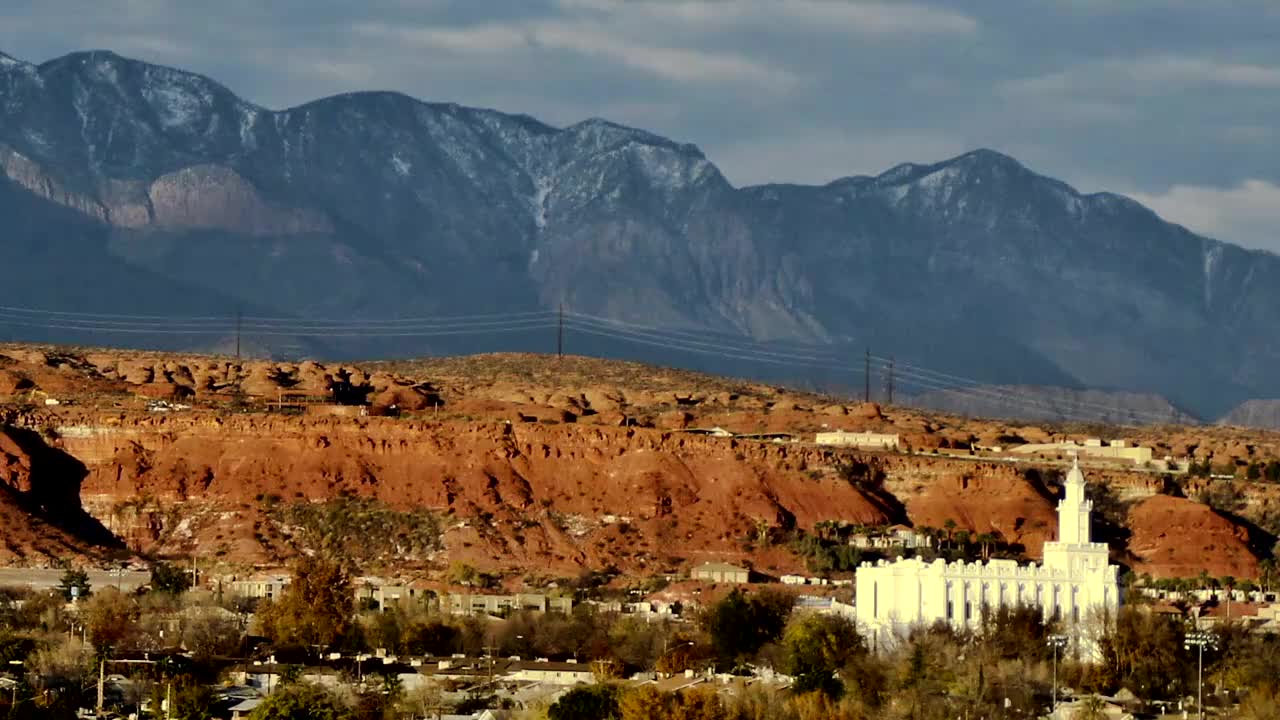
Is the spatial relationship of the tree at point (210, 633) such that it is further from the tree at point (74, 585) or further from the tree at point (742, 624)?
the tree at point (742, 624)

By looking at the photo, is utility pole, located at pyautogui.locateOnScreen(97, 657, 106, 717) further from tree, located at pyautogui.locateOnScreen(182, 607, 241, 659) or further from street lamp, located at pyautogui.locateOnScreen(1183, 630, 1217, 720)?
street lamp, located at pyautogui.locateOnScreen(1183, 630, 1217, 720)

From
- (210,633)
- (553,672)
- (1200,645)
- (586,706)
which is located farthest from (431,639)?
(1200,645)

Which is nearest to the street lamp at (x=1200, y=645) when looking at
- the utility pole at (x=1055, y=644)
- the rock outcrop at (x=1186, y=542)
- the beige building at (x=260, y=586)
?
the utility pole at (x=1055, y=644)

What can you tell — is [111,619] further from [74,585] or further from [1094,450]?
[1094,450]

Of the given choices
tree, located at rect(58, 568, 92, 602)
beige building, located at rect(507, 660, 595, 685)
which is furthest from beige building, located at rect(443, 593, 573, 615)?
tree, located at rect(58, 568, 92, 602)

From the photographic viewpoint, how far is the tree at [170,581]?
401 ft

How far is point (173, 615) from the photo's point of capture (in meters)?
114

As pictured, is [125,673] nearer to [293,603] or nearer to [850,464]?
[293,603]

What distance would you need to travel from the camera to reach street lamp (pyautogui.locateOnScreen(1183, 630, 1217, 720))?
93375 millimetres

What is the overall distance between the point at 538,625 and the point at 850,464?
35.8 metres

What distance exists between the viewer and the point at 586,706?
89.8 m

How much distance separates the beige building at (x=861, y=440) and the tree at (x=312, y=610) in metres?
41.1

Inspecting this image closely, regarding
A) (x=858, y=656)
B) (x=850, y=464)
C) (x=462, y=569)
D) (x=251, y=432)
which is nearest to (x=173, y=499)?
(x=251, y=432)

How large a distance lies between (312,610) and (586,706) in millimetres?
26403
